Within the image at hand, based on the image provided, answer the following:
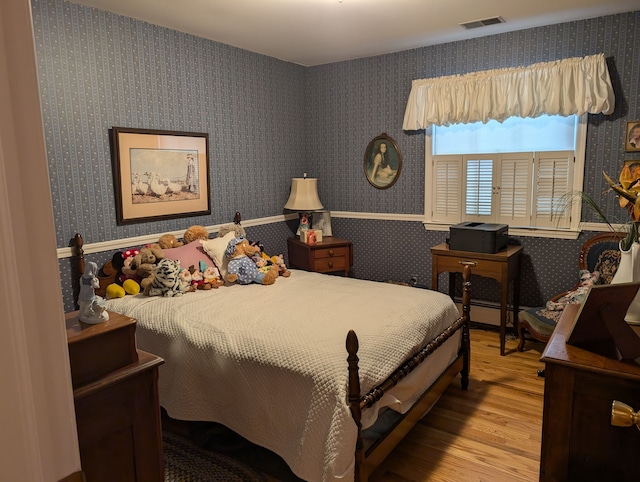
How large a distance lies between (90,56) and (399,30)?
2460 millimetres

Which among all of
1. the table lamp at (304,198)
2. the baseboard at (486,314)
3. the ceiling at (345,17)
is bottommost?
the baseboard at (486,314)

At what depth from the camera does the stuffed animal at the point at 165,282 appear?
10.7 feet

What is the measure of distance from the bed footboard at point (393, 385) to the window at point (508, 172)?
4.45 ft

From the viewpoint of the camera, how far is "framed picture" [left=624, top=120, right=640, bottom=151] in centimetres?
364

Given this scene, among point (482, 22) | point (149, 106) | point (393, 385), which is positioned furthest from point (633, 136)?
point (149, 106)

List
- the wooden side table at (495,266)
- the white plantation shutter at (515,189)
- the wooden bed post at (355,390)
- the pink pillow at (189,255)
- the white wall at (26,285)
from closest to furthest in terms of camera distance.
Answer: the white wall at (26,285) < the wooden bed post at (355,390) < the pink pillow at (189,255) < the wooden side table at (495,266) < the white plantation shutter at (515,189)

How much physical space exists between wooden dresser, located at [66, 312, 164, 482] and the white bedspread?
78cm

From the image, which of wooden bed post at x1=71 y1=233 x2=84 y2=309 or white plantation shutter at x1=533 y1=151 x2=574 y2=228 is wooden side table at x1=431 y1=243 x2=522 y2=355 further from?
wooden bed post at x1=71 y1=233 x2=84 y2=309

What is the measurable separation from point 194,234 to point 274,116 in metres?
1.73

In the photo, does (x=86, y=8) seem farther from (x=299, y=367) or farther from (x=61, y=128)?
(x=299, y=367)

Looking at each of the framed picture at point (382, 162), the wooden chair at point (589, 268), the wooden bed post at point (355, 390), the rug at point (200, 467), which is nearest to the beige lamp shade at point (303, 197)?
the framed picture at point (382, 162)

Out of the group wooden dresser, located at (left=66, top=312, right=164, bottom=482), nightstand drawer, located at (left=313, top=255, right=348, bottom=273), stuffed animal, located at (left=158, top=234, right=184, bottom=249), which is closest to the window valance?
nightstand drawer, located at (left=313, top=255, right=348, bottom=273)

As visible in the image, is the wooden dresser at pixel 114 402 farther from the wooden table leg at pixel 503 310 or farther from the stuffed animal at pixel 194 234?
the wooden table leg at pixel 503 310

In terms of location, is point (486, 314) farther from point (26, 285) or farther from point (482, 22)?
point (26, 285)
